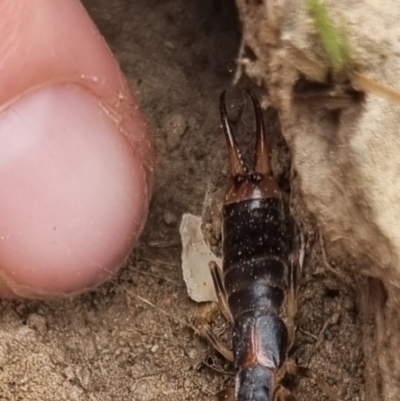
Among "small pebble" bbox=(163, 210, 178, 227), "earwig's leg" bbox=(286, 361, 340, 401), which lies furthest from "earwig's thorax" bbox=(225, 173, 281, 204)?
"earwig's leg" bbox=(286, 361, 340, 401)

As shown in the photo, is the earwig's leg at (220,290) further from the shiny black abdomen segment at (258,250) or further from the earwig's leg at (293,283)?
the earwig's leg at (293,283)

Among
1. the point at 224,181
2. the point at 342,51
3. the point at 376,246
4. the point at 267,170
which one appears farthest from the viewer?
the point at 224,181

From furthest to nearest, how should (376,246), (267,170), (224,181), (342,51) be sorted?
(224,181), (267,170), (376,246), (342,51)

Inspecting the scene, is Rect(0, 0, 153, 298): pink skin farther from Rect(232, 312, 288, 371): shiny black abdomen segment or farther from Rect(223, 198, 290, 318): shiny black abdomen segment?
Rect(232, 312, 288, 371): shiny black abdomen segment

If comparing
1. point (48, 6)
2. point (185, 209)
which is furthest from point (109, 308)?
point (48, 6)

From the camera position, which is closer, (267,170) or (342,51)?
(342,51)

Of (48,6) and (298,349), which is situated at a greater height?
(48,6)

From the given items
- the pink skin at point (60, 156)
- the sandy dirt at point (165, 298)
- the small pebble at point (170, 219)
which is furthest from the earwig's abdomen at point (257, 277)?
the pink skin at point (60, 156)

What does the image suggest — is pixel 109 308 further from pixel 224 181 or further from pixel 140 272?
pixel 224 181
